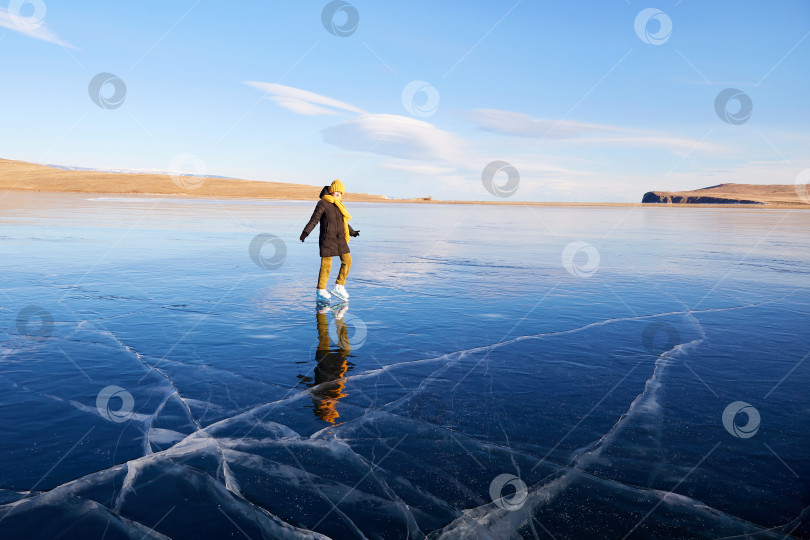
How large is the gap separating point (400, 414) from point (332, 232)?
625cm

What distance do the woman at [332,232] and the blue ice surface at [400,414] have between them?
23.4 inches

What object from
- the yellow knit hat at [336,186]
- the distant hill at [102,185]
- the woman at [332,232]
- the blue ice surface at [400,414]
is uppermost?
the distant hill at [102,185]

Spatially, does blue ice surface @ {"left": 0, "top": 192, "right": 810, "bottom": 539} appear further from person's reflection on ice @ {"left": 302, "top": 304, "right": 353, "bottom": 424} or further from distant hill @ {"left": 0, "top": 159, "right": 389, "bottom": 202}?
distant hill @ {"left": 0, "top": 159, "right": 389, "bottom": 202}

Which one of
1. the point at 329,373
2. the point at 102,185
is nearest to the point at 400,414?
the point at 329,373

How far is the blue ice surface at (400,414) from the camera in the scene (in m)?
3.52

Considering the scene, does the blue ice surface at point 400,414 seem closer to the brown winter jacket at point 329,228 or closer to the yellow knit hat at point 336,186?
the brown winter jacket at point 329,228

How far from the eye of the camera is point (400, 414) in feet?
16.6

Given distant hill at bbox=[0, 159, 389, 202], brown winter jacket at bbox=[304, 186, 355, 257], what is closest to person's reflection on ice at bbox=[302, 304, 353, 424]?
brown winter jacket at bbox=[304, 186, 355, 257]

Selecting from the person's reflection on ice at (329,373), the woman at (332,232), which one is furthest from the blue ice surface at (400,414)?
the woman at (332,232)

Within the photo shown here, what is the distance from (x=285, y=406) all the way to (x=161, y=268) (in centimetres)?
1040

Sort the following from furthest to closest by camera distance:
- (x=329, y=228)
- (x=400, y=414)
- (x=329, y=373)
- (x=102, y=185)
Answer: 1. (x=102, y=185)
2. (x=329, y=228)
3. (x=329, y=373)
4. (x=400, y=414)

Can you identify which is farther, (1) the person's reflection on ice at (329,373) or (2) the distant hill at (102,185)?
(2) the distant hill at (102,185)

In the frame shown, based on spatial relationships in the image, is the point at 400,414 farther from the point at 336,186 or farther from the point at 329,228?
the point at 336,186

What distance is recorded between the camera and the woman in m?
10.5
